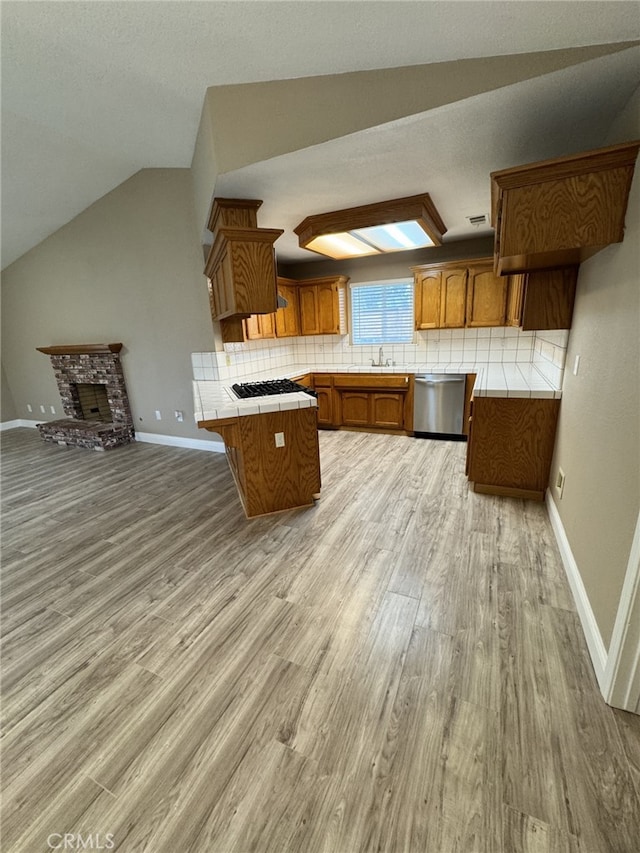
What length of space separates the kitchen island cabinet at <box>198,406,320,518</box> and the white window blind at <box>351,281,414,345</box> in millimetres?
2748

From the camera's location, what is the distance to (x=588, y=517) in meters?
1.75

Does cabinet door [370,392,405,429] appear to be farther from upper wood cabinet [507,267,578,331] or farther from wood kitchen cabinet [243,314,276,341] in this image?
upper wood cabinet [507,267,578,331]

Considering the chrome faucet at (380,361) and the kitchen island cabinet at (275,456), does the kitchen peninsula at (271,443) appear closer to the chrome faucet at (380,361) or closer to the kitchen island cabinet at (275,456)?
the kitchen island cabinet at (275,456)

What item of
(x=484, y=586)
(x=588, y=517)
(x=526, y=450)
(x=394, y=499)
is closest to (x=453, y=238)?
(x=526, y=450)

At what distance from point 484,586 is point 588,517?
65 centimetres

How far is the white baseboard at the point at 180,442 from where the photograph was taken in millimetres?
4367

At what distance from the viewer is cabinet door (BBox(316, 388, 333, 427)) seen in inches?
194

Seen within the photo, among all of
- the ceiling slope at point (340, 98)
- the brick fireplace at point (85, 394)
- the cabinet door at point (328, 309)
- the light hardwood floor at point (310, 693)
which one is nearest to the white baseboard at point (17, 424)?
the brick fireplace at point (85, 394)

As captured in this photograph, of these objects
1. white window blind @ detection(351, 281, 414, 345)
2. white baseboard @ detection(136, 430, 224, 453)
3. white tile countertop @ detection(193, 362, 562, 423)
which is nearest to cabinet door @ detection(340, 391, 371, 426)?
white window blind @ detection(351, 281, 414, 345)

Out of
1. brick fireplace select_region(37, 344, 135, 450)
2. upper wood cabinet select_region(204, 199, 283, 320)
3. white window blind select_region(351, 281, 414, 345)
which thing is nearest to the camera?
upper wood cabinet select_region(204, 199, 283, 320)

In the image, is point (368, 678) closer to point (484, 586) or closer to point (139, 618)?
point (484, 586)

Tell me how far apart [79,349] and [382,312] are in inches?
168

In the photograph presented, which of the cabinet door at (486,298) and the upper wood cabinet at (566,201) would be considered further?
the cabinet door at (486,298)

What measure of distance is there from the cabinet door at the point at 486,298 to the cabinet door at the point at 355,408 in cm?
164
